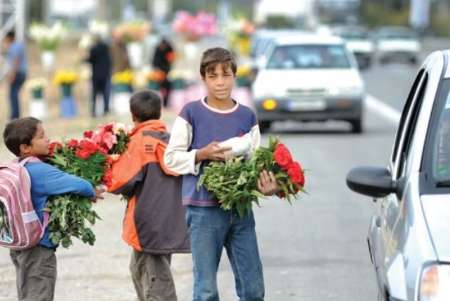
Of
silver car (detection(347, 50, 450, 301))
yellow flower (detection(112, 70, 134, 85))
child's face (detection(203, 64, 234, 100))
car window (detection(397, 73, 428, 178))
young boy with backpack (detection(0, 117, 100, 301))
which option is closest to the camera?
silver car (detection(347, 50, 450, 301))

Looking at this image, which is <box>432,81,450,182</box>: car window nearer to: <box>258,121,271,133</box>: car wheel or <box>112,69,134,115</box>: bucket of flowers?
<box>258,121,271,133</box>: car wheel

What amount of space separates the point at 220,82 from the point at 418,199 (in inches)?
59.0

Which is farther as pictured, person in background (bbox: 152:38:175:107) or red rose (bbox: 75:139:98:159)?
person in background (bbox: 152:38:175:107)

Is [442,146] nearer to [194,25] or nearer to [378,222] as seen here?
[378,222]

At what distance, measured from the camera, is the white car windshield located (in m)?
26.0

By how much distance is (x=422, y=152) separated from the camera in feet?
21.5

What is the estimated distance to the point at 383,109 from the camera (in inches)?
1359

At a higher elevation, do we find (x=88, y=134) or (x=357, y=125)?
(x=88, y=134)

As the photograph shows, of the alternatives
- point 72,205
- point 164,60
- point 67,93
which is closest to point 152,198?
point 72,205

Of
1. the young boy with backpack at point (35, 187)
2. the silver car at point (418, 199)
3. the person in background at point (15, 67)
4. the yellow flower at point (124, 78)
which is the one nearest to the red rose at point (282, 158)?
the silver car at point (418, 199)

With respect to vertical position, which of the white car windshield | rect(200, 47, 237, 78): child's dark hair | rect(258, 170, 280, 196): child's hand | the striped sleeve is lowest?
the white car windshield

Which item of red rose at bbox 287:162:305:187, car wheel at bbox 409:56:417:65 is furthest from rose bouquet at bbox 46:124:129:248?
car wheel at bbox 409:56:417:65

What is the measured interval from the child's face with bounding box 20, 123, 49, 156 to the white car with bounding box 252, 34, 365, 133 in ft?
57.0

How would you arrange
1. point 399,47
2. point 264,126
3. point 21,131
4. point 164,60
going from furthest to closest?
point 399,47 → point 164,60 → point 264,126 → point 21,131
